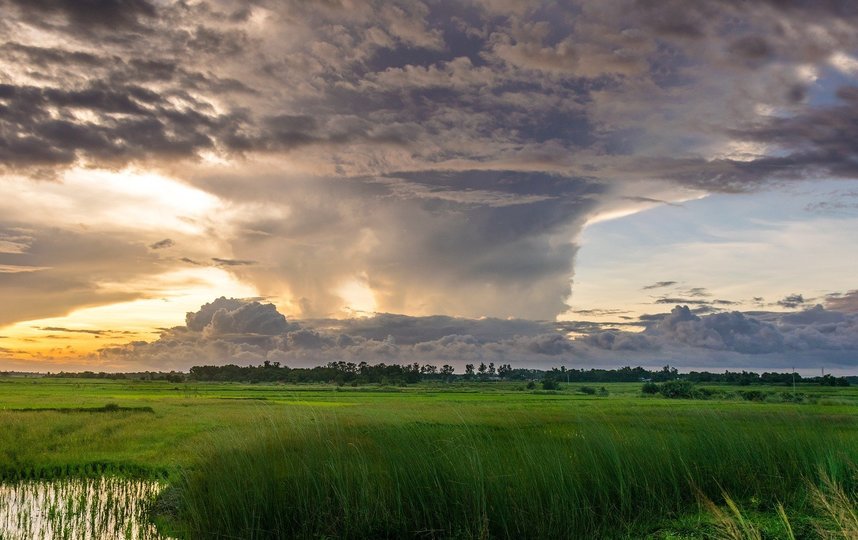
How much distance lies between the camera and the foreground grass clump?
935cm

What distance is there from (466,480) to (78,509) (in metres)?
9.42

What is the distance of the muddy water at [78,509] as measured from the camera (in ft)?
39.6

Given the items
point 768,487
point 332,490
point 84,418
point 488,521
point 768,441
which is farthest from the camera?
point 84,418

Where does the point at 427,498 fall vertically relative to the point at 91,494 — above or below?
above

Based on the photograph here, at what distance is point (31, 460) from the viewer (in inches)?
797

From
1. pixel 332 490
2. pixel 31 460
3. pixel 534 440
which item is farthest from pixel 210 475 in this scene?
pixel 31 460

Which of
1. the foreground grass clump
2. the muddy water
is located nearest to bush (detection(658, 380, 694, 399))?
the foreground grass clump

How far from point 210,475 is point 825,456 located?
36.2 feet

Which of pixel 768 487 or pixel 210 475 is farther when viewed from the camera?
pixel 768 487

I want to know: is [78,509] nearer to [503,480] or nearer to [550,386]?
[503,480]

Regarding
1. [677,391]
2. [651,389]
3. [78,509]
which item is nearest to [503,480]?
[78,509]

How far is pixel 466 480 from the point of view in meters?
9.41

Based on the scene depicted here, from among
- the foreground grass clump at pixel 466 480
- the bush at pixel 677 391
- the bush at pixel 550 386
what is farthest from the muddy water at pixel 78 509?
the bush at pixel 550 386

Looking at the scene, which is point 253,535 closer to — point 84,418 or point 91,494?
point 91,494
